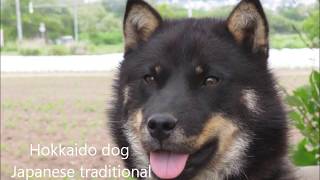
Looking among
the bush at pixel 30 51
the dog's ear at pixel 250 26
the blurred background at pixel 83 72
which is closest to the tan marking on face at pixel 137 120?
the blurred background at pixel 83 72

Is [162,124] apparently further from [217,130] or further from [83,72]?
[83,72]

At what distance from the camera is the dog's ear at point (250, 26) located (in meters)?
3.20

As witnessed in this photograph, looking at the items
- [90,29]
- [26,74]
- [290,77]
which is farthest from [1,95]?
[90,29]

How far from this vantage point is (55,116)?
9742mm

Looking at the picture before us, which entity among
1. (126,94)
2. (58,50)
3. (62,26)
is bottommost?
(58,50)

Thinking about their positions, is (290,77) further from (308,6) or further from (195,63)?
(195,63)

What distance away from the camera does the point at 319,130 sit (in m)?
5.07

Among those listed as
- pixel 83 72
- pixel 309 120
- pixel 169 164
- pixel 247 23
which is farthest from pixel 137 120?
pixel 83 72

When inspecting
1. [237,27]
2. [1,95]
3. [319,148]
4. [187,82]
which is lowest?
[1,95]

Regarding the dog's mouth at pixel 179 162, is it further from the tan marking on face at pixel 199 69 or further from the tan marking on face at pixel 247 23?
the tan marking on face at pixel 247 23

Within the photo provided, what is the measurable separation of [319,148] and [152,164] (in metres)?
2.33

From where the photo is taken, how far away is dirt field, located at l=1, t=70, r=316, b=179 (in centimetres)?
681

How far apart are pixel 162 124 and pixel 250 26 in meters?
0.78

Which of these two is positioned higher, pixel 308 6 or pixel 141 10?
pixel 141 10
